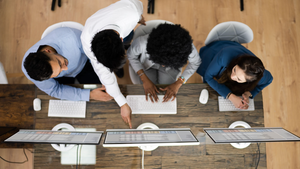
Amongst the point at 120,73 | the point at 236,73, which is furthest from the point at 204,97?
the point at 120,73

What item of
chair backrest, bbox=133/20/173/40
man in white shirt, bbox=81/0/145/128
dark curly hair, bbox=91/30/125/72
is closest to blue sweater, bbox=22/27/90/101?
man in white shirt, bbox=81/0/145/128

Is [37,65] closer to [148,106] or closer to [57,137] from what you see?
[57,137]

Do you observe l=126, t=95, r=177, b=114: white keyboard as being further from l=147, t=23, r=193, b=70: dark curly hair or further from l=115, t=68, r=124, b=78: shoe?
l=115, t=68, r=124, b=78: shoe

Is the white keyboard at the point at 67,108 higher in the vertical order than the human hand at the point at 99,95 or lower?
lower

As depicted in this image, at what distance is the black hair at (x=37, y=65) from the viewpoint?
1.06 meters

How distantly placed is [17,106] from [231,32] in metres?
2.05

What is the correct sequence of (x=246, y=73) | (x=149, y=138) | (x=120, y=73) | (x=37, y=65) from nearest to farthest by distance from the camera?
(x=149, y=138)
(x=37, y=65)
(x=246, y=73)
(x=120, y=73)

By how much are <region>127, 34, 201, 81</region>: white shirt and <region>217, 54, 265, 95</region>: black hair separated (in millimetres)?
278

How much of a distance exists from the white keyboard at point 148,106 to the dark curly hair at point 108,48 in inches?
19.8

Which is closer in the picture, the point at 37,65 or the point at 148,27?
the point at 37,65

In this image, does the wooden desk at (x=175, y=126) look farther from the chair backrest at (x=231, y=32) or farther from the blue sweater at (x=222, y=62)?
the chair backrest at (x=231, y=32)

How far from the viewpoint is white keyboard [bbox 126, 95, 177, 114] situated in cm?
138

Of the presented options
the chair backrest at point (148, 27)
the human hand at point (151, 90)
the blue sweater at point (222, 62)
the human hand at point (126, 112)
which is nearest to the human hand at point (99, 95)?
the human hand at point (126, 112)

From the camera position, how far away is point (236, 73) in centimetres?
130
